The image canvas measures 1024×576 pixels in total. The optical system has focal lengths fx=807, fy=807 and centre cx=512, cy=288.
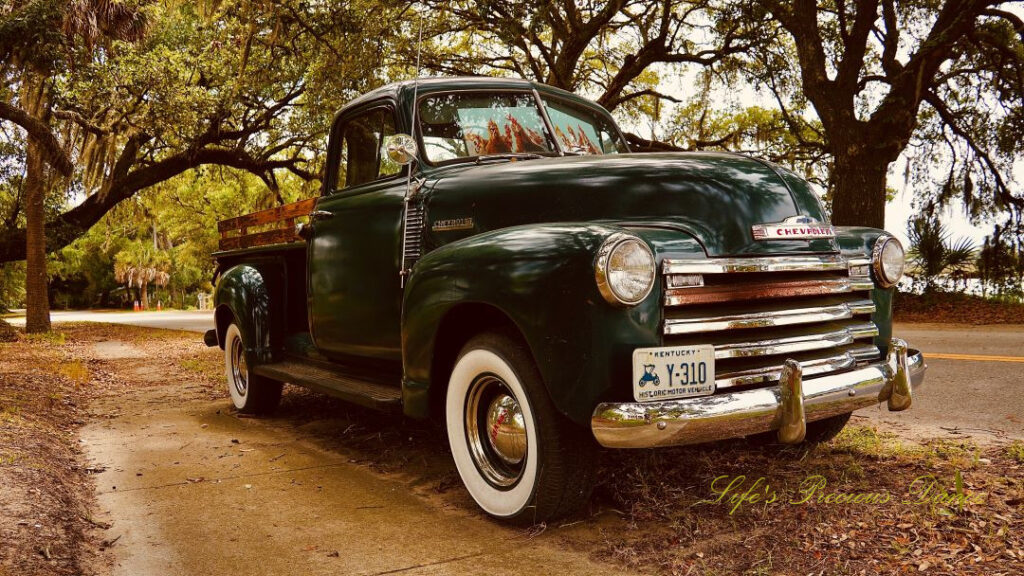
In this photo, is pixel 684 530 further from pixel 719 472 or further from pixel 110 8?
pixel 110 8

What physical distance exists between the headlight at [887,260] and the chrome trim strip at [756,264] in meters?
0.43

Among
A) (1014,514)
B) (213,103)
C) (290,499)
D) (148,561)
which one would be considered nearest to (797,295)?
(1014,514)

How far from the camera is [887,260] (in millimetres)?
3766

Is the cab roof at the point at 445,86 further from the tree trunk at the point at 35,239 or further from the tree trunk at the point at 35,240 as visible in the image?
the tree trunk at the point at 35,240

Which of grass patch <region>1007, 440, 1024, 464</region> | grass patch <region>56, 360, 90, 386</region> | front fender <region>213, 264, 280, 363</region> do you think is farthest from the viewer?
grass patch <region>56, 360, 90, 386</region>

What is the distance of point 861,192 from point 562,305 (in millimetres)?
11142

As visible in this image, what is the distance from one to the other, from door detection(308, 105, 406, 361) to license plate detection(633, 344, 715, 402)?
1.75 metres

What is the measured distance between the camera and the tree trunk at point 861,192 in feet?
41.3

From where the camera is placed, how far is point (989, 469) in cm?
369

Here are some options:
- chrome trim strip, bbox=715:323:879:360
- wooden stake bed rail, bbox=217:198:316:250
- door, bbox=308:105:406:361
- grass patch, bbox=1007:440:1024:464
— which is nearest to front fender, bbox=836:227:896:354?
chrome trim strip, bbox=715:323:879:360

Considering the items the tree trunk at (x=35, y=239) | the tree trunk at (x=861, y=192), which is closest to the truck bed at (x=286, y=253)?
the tree trunk at (x=861, y=192)

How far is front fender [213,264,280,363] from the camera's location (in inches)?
226

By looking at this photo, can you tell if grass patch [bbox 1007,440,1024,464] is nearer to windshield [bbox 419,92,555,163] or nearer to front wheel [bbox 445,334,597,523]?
front wheel [bbox 445,334,597,523]

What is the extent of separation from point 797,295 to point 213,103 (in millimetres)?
12491
